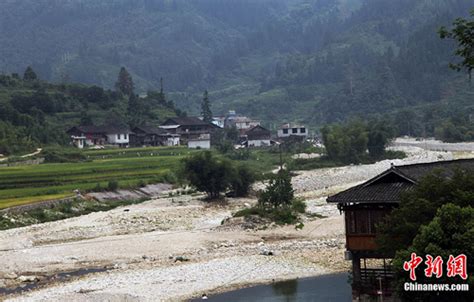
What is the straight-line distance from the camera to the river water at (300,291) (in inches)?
1324

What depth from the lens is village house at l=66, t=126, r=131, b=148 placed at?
392ft

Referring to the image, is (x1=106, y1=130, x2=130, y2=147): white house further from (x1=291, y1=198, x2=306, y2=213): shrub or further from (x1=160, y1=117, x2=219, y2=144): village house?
(x1=291, y1=198, x2=306, y2=213): shrub

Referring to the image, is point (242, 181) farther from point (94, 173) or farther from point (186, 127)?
point (186, 127)

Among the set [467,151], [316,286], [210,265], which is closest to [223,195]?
[210,265]

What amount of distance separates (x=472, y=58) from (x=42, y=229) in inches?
1568

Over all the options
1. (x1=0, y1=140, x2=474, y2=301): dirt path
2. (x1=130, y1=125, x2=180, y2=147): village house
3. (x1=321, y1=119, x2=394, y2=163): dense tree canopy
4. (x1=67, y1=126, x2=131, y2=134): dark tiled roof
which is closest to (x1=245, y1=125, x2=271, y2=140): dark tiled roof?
(x1=130, y1=125, x2=180, y2=147): village house

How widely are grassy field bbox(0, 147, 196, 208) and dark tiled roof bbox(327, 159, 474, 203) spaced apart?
1425 inches

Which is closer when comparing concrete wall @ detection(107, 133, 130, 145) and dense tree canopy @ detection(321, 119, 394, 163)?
dense tree canopy @ detection(321, 119, 394, 163)

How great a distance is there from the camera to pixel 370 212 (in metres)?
30.8

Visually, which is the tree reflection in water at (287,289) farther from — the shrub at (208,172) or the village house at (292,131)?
the village house at (292,131)

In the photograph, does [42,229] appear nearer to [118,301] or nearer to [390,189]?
[118,301]

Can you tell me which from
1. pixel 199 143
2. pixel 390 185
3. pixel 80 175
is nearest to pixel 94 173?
pixel 80 175

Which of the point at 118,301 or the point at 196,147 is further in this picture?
the point at 196,147

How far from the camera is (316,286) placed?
3578cm
